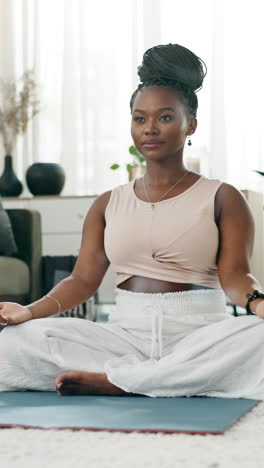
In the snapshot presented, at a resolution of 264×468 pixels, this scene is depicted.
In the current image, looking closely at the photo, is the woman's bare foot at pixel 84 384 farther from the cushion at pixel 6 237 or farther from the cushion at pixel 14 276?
the cushion at pixel 6 237

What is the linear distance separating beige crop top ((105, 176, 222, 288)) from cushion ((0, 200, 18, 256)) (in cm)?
159

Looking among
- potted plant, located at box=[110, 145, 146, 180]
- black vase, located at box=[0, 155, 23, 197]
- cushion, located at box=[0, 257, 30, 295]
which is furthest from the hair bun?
black vase, located at box=[0, 155, 23, 197]

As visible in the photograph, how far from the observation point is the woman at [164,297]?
192cm

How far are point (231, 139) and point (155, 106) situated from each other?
9.06 ft

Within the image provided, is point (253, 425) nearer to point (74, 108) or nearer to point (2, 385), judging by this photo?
point (2, 385)

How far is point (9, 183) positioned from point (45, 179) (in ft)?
0.74

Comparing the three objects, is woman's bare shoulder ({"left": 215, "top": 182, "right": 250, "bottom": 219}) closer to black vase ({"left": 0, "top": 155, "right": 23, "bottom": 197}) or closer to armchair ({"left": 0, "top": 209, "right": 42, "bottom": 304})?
armchair ({"left": 0, "top": 209, "right": 42, "bottom": 304})

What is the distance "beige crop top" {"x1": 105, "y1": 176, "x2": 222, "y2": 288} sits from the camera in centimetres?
204

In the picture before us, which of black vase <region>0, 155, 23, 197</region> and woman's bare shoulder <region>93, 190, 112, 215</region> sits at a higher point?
woman's bare shoulder <region>93, 190, 112, 215</region>

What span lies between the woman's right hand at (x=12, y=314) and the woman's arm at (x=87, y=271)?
0.13 ft

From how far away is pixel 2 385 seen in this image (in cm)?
208

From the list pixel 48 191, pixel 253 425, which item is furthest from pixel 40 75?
pixel 253 425

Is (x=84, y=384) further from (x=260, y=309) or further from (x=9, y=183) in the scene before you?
(x=9, y=183)

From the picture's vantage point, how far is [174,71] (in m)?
2.10
